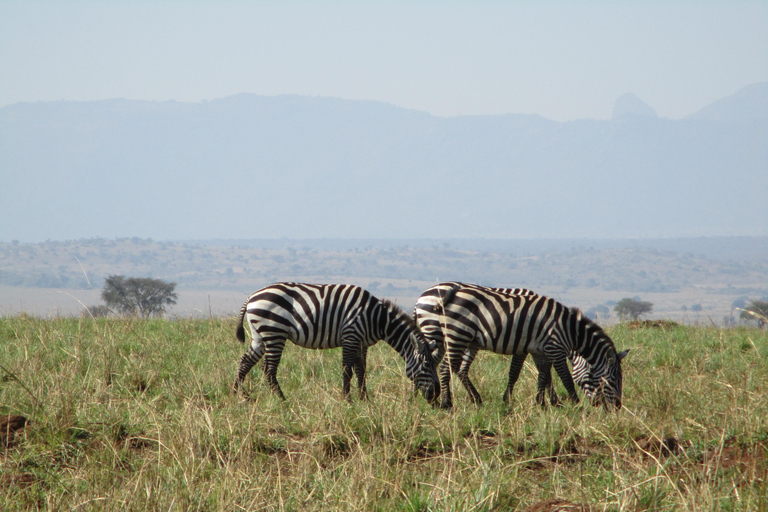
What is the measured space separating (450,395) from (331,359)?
2.55 m

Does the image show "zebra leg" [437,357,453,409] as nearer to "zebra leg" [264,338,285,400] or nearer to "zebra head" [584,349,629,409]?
"zebra head" [584,349,629,409]

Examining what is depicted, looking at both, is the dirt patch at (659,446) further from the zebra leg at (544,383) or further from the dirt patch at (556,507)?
the zebra leg at (544,383)

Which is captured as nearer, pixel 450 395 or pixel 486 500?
pixel 486 500

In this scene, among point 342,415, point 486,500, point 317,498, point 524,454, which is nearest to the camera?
point 486,500

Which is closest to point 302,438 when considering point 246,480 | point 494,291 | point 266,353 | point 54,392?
point 246,480

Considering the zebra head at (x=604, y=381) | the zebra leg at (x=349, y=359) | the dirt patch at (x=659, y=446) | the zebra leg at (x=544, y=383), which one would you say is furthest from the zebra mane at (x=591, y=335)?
the zebra leg at (x=349, y=359)

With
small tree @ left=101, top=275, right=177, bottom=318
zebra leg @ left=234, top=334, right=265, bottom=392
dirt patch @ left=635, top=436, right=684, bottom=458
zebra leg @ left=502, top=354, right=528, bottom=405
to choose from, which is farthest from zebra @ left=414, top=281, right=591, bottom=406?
small tree @ left=101, top=275, right=177, bottom=318

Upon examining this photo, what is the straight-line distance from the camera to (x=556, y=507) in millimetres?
4094

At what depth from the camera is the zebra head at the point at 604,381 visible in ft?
23.1

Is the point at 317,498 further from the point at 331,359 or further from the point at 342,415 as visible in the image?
the point at 331,359

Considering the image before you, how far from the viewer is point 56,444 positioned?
547 centimetres

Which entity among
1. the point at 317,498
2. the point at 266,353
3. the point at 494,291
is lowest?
the point at 317,498

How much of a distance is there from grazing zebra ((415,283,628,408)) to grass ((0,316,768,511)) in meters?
0.33

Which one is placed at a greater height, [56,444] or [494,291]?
[494,291]
